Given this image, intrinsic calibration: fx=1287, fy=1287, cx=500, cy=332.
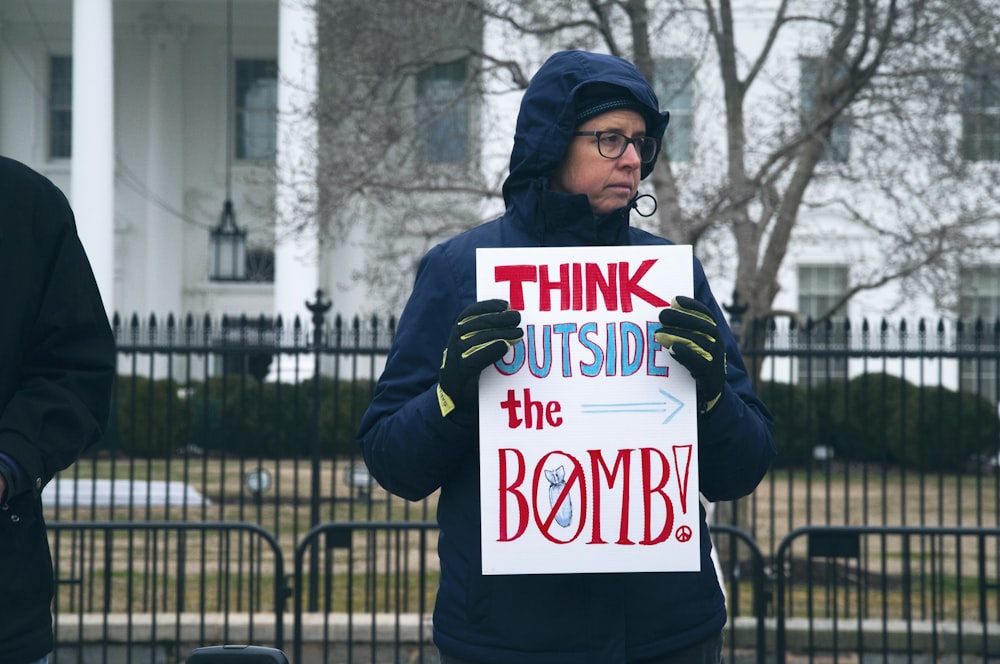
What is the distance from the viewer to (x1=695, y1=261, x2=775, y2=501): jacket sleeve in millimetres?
2449

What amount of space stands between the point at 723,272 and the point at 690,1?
249 cm

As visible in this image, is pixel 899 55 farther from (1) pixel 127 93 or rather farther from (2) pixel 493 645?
(1) pixel 127 93

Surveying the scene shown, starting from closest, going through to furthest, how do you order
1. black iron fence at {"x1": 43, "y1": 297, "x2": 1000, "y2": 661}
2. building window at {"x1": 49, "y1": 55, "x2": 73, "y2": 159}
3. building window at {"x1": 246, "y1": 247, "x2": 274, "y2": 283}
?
black iron fence at {"x1": 43, "y1": 297, "x2": 1000, "y2": 661} → building window at {"x1": 246, "y1": 247, "x2": 274, "y2": 283} → building window at {"x1": 49, "y1": 55, "x2": 73, "y2": 159}

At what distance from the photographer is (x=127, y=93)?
29.8 m

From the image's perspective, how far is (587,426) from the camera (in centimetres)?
244

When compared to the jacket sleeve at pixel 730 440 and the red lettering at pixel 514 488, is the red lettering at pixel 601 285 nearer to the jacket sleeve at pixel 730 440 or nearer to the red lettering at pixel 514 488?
the jacket sleeve at pixel 730 440

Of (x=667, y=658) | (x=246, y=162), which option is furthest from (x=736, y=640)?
(x=246, y=162)

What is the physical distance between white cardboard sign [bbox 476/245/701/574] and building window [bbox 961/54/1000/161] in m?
7.80

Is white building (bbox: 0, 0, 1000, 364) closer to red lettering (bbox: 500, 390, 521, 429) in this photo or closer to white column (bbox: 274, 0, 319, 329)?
white column (bbox: 274, 0, 319, 329)

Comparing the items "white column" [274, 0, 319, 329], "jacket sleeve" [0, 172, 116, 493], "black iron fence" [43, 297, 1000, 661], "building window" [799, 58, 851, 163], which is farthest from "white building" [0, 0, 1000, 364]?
"jacket sleeve" [0, 172, 116, 493]

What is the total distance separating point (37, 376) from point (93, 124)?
22.6 metres

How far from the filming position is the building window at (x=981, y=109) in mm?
9531

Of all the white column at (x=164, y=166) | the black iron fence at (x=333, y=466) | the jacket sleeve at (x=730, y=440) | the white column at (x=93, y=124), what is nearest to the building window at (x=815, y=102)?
the black iron fence at (x=333, y=466)

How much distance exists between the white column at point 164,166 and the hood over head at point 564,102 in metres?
27.6
